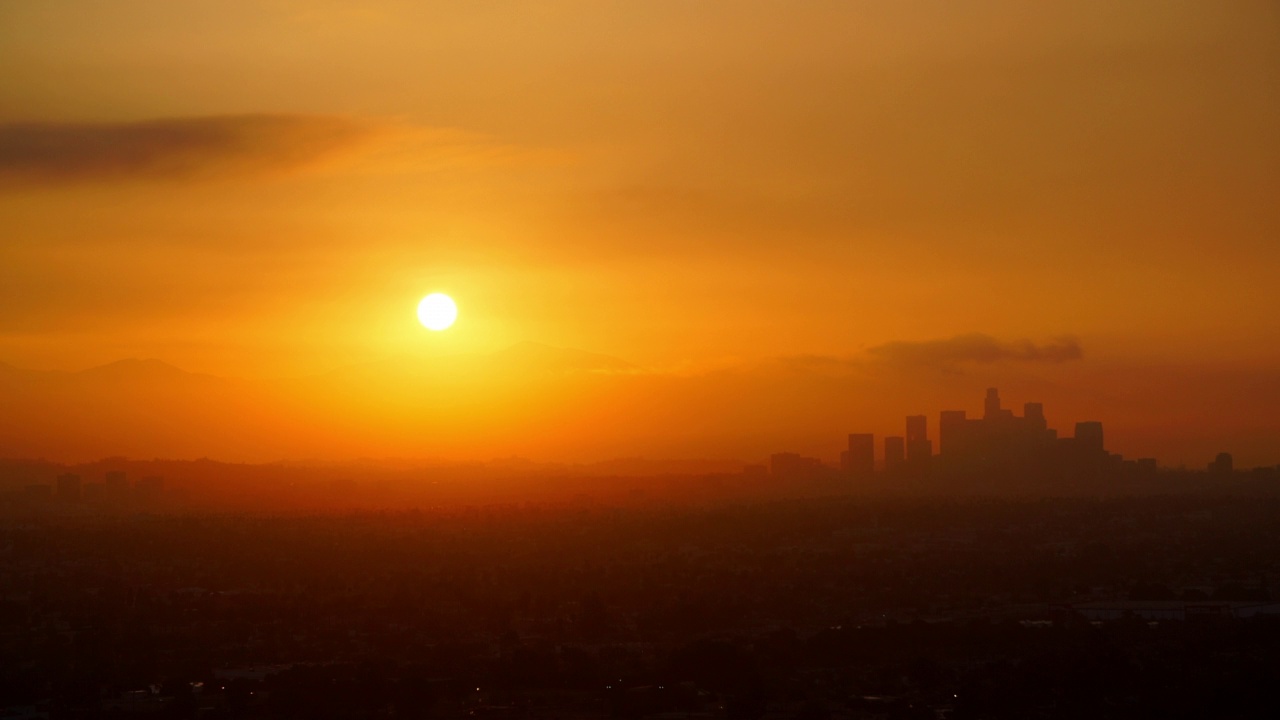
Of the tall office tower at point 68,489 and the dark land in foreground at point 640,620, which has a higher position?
the tall office tower at point 68,489

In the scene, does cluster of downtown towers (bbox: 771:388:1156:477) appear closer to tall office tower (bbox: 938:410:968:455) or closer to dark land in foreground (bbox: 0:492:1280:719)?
tall office tower (bbox: 938:410:968:455)

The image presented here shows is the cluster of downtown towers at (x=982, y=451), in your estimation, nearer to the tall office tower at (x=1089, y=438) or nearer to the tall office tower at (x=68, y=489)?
the tall office tower at (x=1089, y=438)

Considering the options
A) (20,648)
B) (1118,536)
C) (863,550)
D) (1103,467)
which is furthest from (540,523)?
(1103,467)

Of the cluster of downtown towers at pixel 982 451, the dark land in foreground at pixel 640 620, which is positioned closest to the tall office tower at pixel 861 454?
the cluster of downtown towers at pixel 982 451

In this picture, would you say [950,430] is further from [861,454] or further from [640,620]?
[640,620]

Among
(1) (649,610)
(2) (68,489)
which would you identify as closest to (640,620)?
(1) (649,610)

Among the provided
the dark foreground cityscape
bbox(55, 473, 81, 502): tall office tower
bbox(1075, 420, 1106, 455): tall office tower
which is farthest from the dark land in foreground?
bbox(1075, 420, 1106, 455): tall office tower

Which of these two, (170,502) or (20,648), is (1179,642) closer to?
(20,648)
